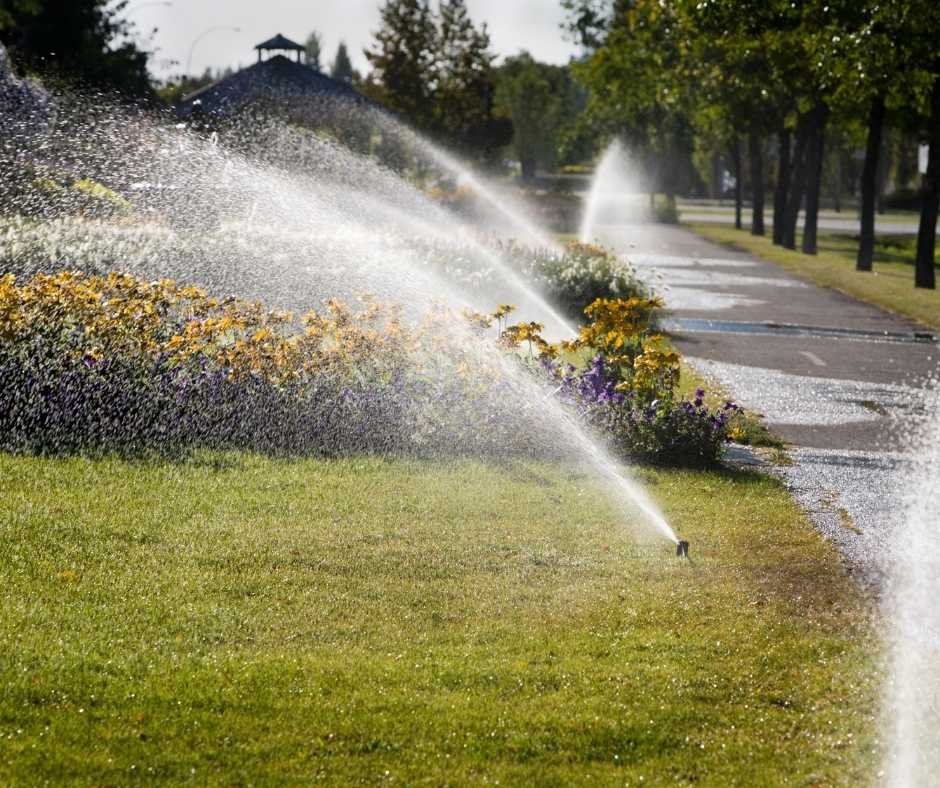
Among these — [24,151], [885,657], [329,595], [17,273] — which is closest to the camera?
[885,657]

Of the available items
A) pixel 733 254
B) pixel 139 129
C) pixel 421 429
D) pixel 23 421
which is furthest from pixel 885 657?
pixel 733 254

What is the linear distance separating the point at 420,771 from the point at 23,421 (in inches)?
231

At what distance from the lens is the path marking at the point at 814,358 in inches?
658

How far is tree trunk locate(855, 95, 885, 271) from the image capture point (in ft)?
104

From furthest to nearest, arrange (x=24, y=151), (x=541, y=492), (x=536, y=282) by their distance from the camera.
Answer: (x=24, y=151), (x=536, y=282), (x=541, y=492)

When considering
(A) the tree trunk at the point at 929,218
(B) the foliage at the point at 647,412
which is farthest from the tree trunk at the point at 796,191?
(B) the foliage at the point at 647,412

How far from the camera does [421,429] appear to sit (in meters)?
10.2

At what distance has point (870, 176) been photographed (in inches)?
1267

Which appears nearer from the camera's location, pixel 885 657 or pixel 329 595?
pixel 885 657

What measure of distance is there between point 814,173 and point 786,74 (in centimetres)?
574

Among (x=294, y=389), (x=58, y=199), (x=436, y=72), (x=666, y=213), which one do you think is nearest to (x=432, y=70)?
(x=436, y=72)

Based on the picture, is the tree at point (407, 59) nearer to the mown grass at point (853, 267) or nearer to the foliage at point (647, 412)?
the mown grass at point (853, 267)

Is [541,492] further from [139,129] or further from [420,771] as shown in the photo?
[139,129]

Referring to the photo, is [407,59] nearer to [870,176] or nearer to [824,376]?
[870,176]
